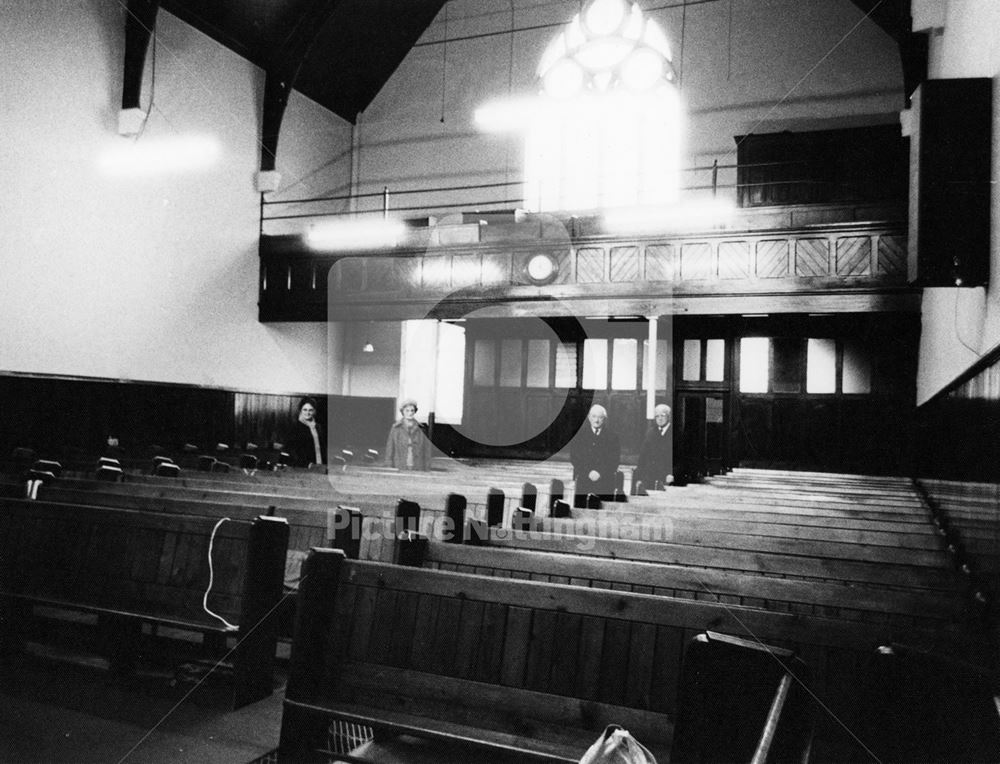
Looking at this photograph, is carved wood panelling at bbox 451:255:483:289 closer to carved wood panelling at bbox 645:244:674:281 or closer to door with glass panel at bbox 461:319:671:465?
door with glass panel at bbox 461:319:671:465

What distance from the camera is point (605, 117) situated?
38.9 ft

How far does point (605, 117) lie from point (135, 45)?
21.9ft

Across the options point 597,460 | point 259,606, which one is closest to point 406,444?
point 597,460

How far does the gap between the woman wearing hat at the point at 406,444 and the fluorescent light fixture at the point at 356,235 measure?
9.71 ft

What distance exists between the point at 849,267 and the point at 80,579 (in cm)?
949

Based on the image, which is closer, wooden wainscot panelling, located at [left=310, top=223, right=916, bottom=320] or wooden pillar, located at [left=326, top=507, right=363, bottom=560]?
wooden pillar, located at [left=326, top=507, right=363, bottom=560]

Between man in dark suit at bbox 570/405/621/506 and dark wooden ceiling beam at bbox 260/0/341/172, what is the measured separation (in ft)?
28.8

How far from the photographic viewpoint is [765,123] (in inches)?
537

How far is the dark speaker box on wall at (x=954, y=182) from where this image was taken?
3.76 metres

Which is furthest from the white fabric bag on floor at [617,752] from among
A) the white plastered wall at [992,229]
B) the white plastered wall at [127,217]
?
the white plastered wall at [127,217]

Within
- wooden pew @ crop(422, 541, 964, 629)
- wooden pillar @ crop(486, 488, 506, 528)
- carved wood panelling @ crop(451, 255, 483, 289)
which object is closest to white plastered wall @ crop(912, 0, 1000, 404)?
wooden pew @ crop(422, 541, 964, 629)

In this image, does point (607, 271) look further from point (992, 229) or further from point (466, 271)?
point (992, 229)

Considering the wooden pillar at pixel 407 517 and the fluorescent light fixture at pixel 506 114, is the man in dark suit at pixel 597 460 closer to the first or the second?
the wooden pillar at pixel 407 517

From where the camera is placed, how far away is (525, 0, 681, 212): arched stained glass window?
1098cm
